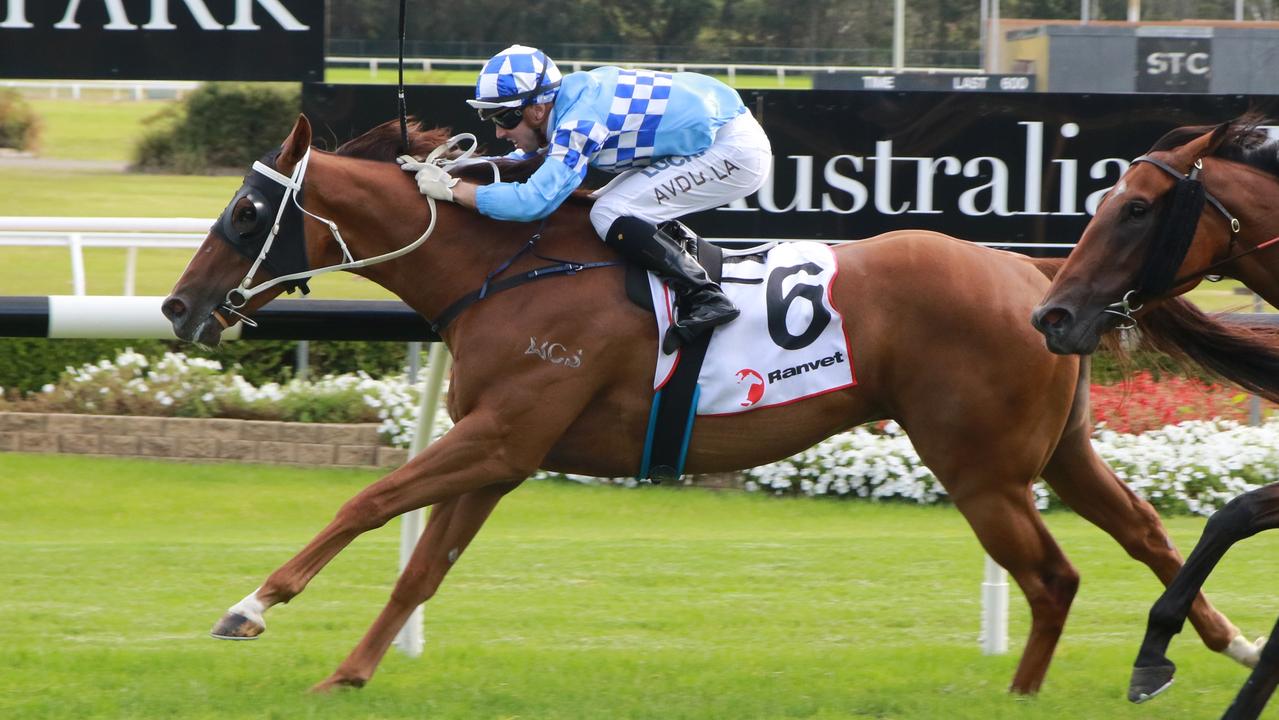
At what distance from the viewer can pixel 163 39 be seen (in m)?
7.26

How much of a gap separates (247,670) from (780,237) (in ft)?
10.5

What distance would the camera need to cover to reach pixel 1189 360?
473cm

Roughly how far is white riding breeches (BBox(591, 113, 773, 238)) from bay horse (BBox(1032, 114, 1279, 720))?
1.09m

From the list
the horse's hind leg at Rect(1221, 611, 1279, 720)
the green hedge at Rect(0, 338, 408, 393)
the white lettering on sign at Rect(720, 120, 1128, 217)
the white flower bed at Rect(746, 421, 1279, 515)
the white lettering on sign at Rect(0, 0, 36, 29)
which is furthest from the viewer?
the green hedge at Rect(0, 338, 408, 393)

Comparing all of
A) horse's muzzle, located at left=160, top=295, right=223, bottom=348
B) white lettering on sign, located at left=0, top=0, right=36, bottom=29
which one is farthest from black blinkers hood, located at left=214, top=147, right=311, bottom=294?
white lettering on sign, located at left=0, top=0, right=36, bottom=29

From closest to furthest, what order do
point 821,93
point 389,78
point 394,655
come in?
point 394,655, point 821,93, point 389,78

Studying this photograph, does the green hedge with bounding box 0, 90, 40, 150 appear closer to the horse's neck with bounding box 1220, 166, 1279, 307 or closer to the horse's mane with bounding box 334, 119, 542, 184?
the horse's mane with bounding box 334, 119, 542, 184

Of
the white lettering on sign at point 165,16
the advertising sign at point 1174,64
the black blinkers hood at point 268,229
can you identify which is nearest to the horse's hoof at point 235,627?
the black blinkers hood at point 268,229

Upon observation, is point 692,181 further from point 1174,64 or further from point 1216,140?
point 1174,64

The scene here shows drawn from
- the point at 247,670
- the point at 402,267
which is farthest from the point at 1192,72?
the point at 247,670

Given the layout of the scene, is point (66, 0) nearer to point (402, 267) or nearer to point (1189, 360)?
point (402, 267)

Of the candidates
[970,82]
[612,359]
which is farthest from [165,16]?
[970,82]

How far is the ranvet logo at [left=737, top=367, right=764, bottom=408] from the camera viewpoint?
175 inches

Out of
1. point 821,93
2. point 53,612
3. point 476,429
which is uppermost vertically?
point 821,93
